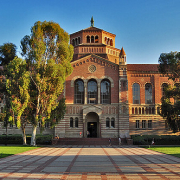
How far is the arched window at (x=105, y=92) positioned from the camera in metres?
49.0

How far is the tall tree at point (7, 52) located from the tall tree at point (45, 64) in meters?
4.87

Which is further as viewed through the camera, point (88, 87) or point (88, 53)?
point (88, 53)

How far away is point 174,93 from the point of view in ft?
126

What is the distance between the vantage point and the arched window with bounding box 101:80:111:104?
161 feet

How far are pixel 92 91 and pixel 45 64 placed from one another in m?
15.5

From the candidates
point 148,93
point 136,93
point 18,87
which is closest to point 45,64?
point 18,87

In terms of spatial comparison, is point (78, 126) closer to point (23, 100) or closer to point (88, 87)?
point (88, 87)

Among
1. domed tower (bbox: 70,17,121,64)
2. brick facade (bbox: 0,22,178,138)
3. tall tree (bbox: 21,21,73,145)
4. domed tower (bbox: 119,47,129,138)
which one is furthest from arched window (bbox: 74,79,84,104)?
tall tree (bbox: 21,21,73,145)

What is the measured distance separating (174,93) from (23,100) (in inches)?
940

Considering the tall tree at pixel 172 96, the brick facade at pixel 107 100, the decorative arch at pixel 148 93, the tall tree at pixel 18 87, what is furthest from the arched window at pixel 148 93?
the tall tree at pixel 18 87

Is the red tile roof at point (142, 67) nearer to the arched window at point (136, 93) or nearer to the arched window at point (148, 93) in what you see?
the arched window at point (148, 93)

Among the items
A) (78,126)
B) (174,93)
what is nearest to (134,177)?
(174,93)

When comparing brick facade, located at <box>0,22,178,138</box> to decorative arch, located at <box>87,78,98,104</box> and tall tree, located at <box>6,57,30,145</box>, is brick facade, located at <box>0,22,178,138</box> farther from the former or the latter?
tall tree, located at <box>6,57,30,145</box>

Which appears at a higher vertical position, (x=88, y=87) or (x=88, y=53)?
(x=88, y=53)
